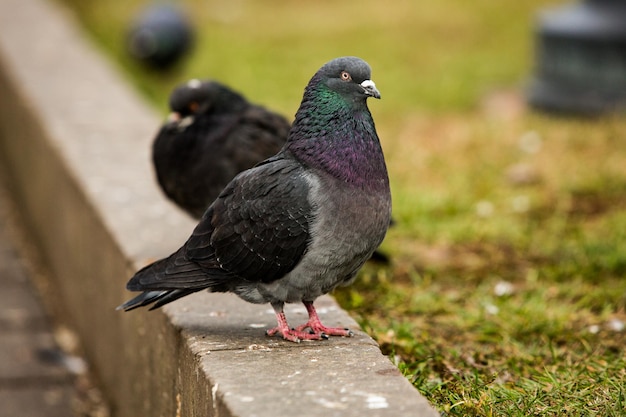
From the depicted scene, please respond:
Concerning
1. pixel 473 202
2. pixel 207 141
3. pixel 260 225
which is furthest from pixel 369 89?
Result: pixel 473 202

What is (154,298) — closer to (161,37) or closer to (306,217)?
(306,217)

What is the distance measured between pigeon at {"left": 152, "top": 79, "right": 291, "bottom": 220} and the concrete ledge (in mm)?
284

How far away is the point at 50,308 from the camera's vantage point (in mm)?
6137

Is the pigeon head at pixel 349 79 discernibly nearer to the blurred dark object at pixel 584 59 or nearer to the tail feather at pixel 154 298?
the tail feather at pixel 154 298

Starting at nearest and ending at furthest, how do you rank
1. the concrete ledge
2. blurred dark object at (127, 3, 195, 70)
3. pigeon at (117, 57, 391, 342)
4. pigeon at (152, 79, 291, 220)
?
the concrete ledge < pigeon at (117, 57, 391, 342) < pigeon at (152, 79, 291, 220) < blurred dark object at (127, 3, 195, 70)

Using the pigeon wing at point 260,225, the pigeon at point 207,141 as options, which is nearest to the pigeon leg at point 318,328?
the pigeon wing at point 260,225

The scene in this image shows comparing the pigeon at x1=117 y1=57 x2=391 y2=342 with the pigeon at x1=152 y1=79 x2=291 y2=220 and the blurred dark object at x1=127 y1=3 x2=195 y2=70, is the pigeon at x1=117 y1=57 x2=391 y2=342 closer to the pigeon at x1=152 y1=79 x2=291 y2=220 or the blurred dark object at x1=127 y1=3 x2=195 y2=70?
the pigeon at x1=152 y1=79 x2=291 y2=220

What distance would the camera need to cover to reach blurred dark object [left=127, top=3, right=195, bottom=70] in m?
9.73

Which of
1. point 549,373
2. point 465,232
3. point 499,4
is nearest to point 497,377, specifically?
point 549,373

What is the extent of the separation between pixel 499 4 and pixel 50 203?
7.79 metres

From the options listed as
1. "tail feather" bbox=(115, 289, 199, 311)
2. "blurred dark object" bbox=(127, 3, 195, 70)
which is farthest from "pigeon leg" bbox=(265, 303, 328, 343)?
"blurred dark object" bbox=(127, 3, 195, 70)

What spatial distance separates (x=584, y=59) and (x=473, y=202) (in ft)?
8.17

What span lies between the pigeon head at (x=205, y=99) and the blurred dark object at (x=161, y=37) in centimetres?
520

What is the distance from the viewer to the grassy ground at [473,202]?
12.6 ft
